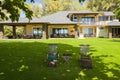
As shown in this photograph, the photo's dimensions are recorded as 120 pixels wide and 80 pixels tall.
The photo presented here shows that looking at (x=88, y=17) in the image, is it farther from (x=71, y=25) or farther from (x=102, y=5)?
(x=102, y=5)

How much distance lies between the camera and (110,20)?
59.9m

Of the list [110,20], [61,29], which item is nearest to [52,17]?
[61,29]

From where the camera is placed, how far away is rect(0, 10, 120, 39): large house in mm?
46875

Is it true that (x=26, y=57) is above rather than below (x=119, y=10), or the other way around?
below

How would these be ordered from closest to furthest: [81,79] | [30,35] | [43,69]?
[81,79], [43,69], [30,35]

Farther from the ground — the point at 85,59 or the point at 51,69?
the point at 85,59

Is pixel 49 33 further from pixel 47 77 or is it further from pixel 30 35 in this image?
pixel 47 77

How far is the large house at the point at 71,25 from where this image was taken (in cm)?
4688

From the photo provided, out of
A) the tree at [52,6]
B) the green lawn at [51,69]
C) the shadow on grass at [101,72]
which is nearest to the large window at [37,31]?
the green lawn at [51,69]

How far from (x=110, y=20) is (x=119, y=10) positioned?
2316cm

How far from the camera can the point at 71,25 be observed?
51094mm

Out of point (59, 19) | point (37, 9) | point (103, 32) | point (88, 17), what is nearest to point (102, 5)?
point (37, 9)

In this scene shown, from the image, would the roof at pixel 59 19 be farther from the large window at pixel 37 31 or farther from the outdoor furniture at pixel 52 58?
the outdoor furniture at pixel 52 58

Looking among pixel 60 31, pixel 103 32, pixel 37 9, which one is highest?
pixel 37 9
